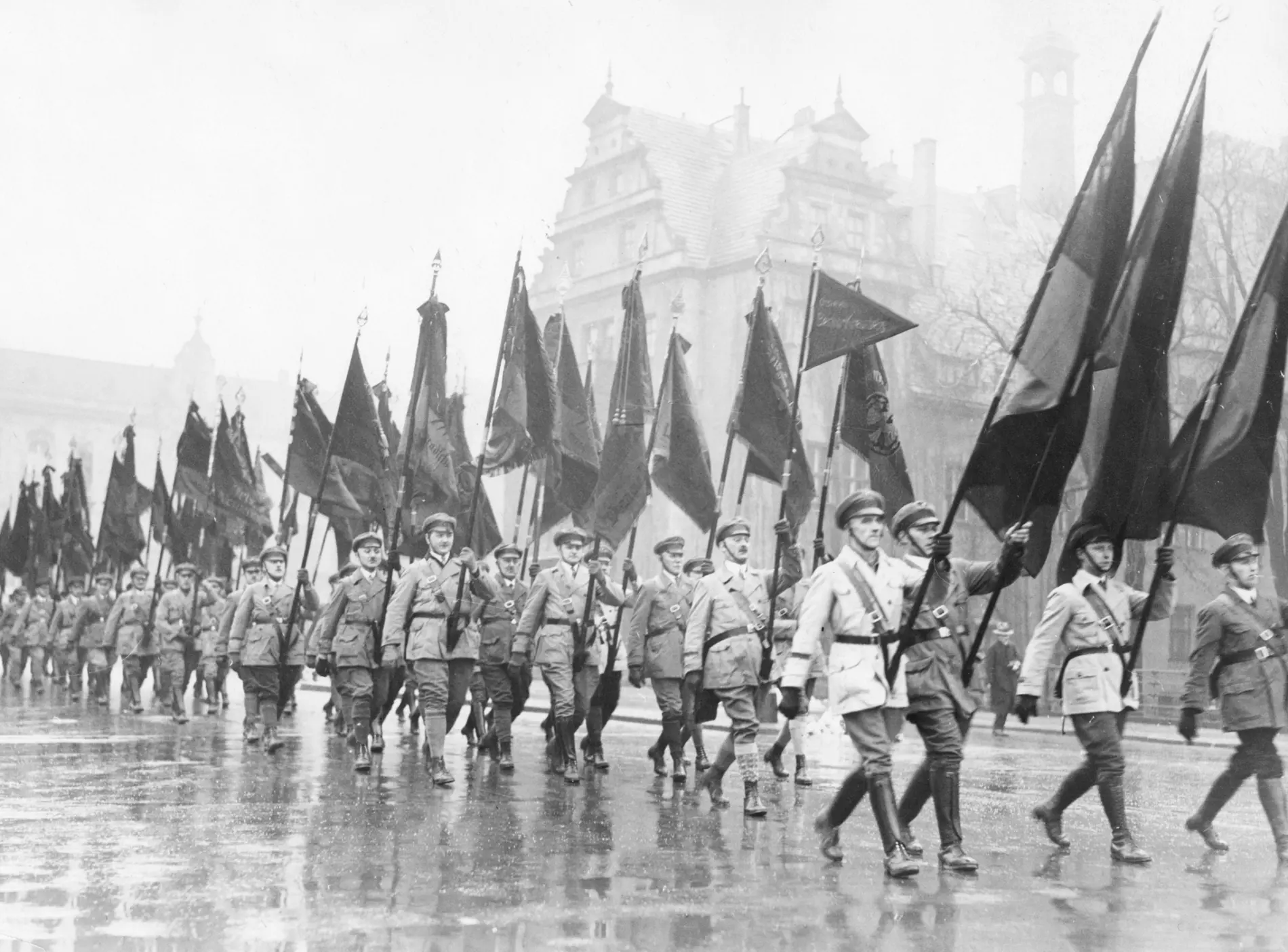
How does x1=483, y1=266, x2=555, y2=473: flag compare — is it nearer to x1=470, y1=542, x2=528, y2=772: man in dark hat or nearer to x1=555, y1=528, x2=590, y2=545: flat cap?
x1=470, y1=542, x2=528, y2=772: man in dark hat

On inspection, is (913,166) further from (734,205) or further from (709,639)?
(709,639)

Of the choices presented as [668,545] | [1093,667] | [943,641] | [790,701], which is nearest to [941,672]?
[943,641]

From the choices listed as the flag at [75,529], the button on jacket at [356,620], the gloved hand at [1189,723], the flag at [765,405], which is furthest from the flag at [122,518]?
the gloved hand at [1189,723]

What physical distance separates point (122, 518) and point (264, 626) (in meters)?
11.1

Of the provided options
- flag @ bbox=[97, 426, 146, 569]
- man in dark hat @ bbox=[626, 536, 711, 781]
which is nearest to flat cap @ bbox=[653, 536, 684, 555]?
man in dark hat @ bbox=[626, 536, 711, 781]

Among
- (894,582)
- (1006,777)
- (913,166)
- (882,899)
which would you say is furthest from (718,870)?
(913,166)

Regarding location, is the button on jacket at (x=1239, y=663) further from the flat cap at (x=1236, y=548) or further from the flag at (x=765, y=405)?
the flag at (x=765, y=405)

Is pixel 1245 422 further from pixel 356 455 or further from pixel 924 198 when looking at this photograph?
pixel 924 198

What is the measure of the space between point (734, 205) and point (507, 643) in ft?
100

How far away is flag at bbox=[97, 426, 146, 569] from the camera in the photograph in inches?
981

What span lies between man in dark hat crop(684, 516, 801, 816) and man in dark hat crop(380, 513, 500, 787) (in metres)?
1.95

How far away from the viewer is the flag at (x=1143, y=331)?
8.66m

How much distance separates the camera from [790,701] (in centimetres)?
809

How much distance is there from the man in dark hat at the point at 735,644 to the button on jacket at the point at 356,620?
Answer: 3.27 metres
